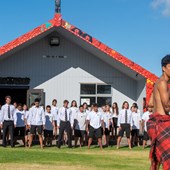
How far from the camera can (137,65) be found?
1975 cm

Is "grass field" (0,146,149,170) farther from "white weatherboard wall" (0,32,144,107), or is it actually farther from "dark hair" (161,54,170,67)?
"white weatherboard wall" (0,32,144,107)

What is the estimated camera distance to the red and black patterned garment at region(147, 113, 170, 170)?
19.2ft

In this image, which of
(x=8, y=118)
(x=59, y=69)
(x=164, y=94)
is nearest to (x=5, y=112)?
(x=8, y=118)

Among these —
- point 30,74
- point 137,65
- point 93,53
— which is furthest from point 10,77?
point 137,65

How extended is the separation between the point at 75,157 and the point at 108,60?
9156 millimetres

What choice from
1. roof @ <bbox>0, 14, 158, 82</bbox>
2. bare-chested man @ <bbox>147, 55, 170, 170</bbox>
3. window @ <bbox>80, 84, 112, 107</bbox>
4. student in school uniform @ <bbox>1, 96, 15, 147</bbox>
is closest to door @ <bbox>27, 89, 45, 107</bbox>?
window @ <bbox>80, 84, 112, 107</bbox>

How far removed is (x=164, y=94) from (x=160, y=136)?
55cm

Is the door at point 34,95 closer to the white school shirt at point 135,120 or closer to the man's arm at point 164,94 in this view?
the white school shirt at point 135,120

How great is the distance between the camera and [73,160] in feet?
39.9

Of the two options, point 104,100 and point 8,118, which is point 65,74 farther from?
point 8,118

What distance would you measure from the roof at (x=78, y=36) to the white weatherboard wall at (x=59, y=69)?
6.32 feet

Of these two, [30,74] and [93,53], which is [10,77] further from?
[93,53]

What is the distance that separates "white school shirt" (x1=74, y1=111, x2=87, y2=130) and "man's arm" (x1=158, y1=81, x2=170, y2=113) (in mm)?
10813

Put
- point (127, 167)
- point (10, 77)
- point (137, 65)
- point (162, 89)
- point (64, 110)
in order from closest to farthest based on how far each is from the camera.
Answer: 1. point (162, 89)
2. point (127, 167)
3. point (64, 110)
4. point (137, 65)
5. point (10, 77)
